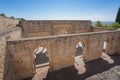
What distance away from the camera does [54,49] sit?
333 inches

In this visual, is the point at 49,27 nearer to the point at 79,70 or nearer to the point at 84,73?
the point at 79,70

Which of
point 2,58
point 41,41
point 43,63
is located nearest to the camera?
point 2,58

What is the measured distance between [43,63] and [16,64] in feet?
9.75

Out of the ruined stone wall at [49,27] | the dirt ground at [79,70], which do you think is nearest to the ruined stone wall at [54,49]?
the dirt ground at [79,70]

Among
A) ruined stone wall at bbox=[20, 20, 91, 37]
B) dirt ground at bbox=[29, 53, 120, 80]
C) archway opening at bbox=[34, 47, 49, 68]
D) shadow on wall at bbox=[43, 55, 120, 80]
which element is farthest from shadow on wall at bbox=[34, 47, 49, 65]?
ruined stone wall at bbox=[20, 20, 91, 37]

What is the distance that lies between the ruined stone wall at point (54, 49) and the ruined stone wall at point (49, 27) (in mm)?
6393

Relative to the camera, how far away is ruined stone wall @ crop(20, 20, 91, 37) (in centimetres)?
1410

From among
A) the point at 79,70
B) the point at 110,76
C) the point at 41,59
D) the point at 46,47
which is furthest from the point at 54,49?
the point at 110,76

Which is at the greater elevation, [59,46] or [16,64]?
[59,46]

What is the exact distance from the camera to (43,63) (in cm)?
1008

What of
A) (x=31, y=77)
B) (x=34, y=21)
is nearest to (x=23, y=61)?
(x=31, y=77)

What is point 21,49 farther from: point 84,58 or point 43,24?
point 43,24

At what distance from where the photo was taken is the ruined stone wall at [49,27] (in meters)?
14.1

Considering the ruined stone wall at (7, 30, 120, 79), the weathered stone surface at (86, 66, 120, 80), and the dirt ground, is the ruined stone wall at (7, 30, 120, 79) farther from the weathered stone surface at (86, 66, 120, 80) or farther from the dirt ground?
the weathered stone surface at (86, 66, 120, 80)
